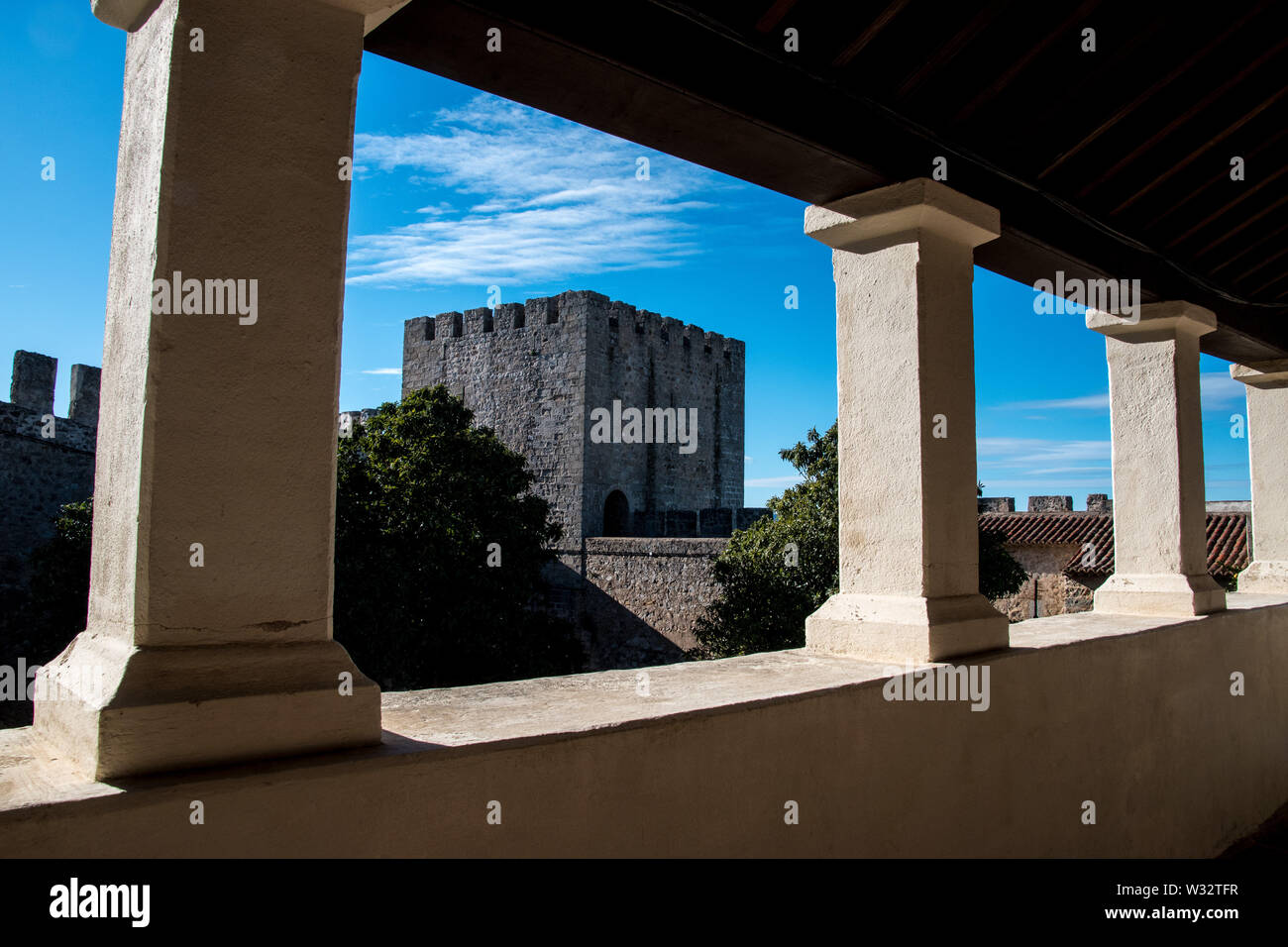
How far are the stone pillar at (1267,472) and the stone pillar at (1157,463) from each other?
163 cm

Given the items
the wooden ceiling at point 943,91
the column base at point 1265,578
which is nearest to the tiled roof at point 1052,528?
the column base at point 1265,578

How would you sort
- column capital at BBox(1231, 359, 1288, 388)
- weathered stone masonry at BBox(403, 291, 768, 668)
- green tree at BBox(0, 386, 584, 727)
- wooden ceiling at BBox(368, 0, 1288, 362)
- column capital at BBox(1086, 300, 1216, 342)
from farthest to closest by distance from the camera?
weathered stone masonry at BBox(403, 291, 768, 668)
green tree at BBox(0, 386, 584, 727)
column capital at BBox(1231, 359, 1288, 388)
column capital at BBox(1086, 300, 1216, 342)
wooden ceiling at BBox(368, 0, 1288, 362)

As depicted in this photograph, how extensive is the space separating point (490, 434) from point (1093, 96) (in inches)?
572

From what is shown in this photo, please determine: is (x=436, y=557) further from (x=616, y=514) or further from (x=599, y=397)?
(x=616, y=514)

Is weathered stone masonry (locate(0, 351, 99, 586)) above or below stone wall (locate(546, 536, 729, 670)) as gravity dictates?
above

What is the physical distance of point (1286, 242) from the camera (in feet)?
13.4

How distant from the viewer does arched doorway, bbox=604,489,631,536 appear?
2239 centimetres

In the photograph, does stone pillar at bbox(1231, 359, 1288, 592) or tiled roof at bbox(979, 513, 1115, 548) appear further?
tiled roof at bbox(979, 513, 1115, 548)

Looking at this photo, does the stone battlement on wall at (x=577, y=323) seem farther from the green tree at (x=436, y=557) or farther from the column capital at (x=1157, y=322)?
the column capital at (x=1157, y=322)

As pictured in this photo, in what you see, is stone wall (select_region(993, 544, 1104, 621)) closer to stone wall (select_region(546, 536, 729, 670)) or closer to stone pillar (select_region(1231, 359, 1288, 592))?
stone wall (select_region(546, 536, 729, 670))

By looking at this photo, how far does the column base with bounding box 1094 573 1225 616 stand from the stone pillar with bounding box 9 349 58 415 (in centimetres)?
1528

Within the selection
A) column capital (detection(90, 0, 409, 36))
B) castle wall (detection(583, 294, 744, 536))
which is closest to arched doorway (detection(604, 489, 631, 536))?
castle wall (detection(583, 294, 744, 536))

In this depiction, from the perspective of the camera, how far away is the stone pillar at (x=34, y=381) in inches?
548

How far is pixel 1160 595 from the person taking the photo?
166 inches
